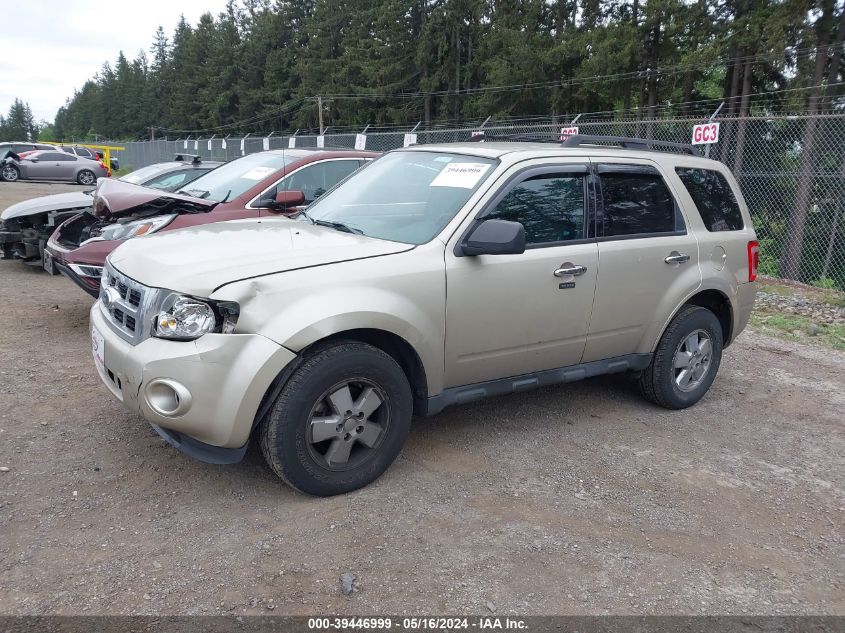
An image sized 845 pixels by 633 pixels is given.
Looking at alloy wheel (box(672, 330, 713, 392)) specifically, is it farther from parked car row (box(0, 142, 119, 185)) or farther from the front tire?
parked car row (box(0, 142, 119, 185))

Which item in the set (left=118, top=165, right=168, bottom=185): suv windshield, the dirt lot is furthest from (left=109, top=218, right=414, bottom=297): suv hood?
(left=118, top=165, right=168, bottom=185): suv windshield

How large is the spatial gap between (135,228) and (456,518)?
4.12 metres

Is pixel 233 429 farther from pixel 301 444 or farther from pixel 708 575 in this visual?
pixel 708 575

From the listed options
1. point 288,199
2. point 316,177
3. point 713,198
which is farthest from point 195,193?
point 713,198

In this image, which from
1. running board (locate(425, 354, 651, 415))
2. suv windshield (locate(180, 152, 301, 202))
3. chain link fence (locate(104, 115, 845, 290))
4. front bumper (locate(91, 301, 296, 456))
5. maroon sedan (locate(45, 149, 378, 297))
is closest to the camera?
front bumper (locate(91, 301, 296, 456))

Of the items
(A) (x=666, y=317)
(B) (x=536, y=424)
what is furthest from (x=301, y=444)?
(A) (x=666, y=317)

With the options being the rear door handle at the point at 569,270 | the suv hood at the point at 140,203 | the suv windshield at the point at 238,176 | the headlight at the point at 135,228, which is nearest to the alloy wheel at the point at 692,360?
the rear door handle at the point at 569,270

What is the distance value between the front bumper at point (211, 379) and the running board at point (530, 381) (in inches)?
40.4

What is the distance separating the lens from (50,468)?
141 inches

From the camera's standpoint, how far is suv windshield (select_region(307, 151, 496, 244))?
3809 mm

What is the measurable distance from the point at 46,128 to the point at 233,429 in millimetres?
185538

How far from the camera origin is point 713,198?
4977mm

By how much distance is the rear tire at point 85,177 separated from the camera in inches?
1102

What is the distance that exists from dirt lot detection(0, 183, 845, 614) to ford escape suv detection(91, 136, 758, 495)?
0.35m
